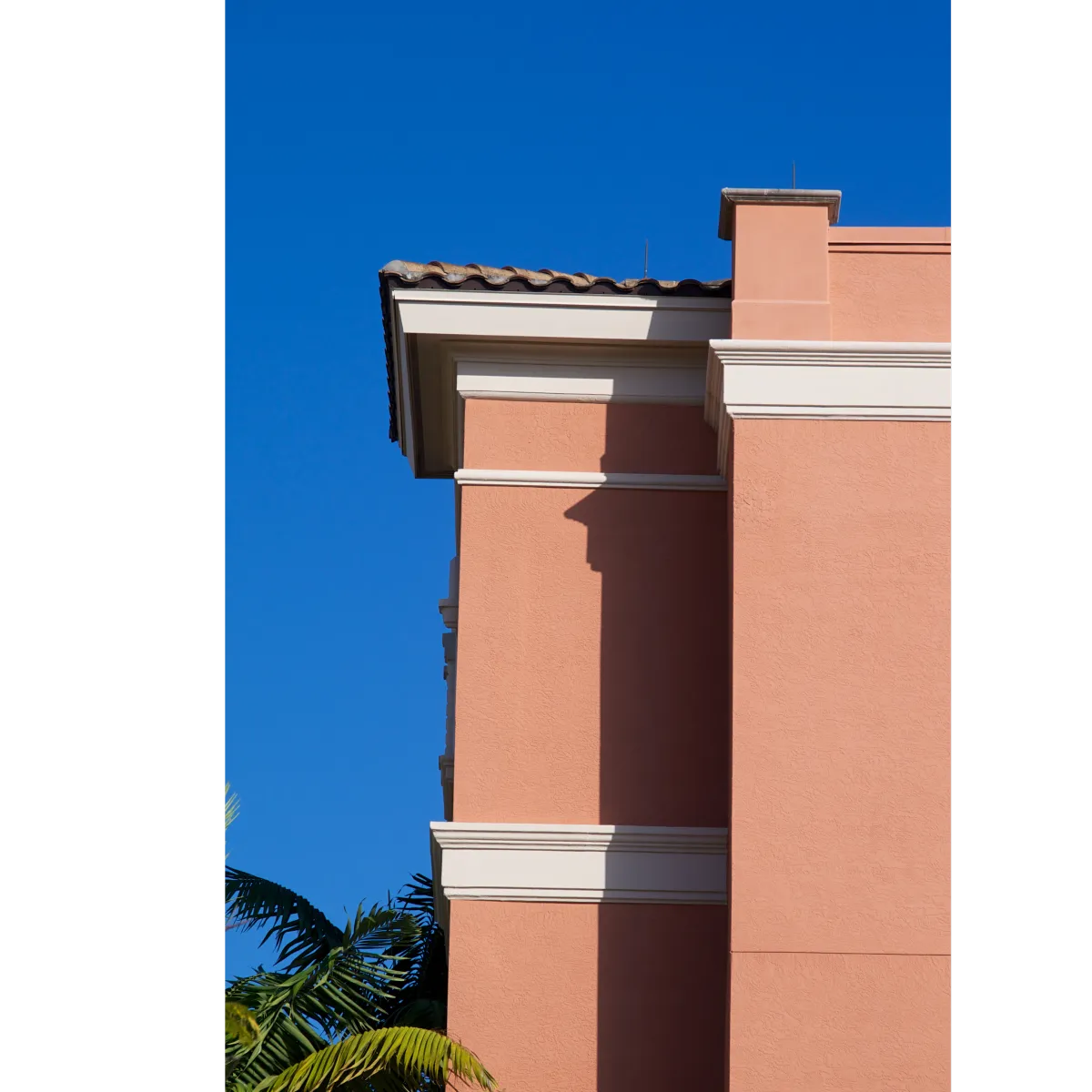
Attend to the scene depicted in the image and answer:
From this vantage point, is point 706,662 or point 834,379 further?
point 706,662

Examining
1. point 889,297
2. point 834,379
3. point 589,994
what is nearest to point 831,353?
point 834,379

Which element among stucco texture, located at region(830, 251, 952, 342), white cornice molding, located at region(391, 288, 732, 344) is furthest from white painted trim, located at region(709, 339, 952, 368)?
white cornice molding, located at region(391, 288, 732, 344)

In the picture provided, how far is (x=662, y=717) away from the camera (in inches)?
417

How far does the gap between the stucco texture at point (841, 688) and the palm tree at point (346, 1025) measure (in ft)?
6.47

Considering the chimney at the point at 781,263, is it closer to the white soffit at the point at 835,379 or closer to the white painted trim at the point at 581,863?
the white soffit at the point at 835,379

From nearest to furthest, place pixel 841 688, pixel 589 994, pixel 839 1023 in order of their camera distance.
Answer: pixel 839 1023 < pixel 841 688 < pixel 589 994

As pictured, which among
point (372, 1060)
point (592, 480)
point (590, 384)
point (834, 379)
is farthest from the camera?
point (590, 384)

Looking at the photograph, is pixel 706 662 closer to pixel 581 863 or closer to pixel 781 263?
pixel 581 863

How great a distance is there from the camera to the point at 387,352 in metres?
12.1

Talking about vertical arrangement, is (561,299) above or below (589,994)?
above

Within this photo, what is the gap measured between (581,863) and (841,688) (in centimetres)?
206
